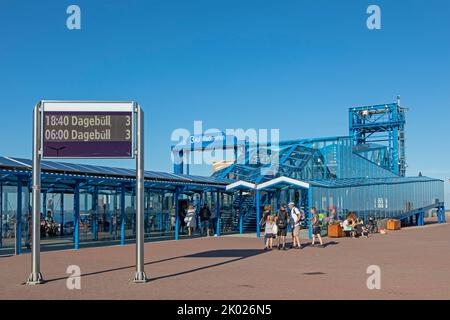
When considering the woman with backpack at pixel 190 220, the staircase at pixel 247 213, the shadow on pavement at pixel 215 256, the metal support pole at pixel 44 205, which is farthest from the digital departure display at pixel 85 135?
the staircase at pixel 247 213

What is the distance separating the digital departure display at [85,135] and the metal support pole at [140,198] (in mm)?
214

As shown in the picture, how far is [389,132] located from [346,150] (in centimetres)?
1795

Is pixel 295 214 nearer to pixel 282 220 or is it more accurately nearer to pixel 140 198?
pixel 282 220

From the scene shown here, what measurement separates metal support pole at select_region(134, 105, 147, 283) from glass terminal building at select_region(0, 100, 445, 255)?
6.72 m

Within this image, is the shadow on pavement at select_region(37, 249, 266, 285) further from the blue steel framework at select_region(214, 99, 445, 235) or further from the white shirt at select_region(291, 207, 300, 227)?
the blue steel framework at select_region(214, 99, 445, 235)

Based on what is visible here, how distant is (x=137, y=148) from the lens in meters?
12.0

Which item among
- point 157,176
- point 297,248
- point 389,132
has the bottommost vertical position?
point 297,248

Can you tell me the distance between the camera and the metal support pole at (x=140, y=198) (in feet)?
37.2

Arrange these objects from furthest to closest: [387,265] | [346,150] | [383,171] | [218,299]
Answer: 1. [383,171]
2. [346,150]
3. [387,265]
4. [218,299]

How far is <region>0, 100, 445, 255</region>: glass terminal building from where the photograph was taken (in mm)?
20875

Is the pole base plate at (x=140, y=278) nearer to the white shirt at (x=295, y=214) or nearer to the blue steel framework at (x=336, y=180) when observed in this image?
the white shirt at (x=295, y=214)
